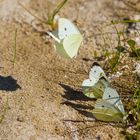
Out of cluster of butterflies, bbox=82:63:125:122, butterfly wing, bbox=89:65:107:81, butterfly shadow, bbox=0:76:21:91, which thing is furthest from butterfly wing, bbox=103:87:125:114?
butterfly shadow, bbox=0:76:21:91

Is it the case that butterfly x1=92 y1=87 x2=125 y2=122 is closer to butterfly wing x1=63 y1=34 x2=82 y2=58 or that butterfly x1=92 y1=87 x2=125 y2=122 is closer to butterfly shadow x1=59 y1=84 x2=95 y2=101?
butterfly shadow x1=59 y1=84 x2=95 y2=101

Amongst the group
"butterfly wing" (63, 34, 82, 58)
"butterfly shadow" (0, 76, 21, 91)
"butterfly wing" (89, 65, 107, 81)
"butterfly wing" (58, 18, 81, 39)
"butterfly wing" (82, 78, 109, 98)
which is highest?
"butterfly wing" (58, 18, 81, 39)

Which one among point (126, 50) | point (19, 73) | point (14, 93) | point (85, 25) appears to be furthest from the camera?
point (85, 25)

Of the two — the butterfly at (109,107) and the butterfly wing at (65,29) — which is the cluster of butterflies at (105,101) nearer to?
the butterfly at (109,107)

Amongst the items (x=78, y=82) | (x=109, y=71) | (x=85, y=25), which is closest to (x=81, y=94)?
(x=78, y=82)

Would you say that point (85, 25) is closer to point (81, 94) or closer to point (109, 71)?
point (109, 71)

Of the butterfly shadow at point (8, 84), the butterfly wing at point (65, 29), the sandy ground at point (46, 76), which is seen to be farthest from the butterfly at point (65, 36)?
the butterfly shadow at point (8, 84)

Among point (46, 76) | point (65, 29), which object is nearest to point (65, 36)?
point (65, 29)
